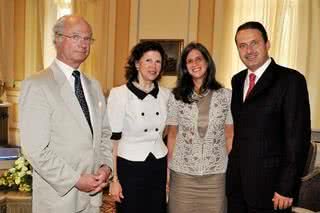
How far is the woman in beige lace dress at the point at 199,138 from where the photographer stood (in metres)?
2.15

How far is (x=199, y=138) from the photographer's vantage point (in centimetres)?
215

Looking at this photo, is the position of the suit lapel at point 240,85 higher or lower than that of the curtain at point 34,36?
lower

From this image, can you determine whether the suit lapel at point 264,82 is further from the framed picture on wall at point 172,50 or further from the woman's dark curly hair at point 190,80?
the framed picture on wall at point 172,50

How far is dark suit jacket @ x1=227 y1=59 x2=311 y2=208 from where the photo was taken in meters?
1.78

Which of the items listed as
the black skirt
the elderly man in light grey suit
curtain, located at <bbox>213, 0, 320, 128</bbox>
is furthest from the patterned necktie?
curtain, located at <bbox>213, 0, 320, 128</bbox>

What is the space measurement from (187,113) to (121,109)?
13.9 inches

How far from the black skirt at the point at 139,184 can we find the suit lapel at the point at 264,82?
0.64 meters

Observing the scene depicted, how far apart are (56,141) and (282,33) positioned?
4.10 meters

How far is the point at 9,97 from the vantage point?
6762mm

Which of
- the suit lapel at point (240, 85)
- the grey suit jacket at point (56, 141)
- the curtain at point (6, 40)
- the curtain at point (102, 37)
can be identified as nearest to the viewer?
the grey suit jacket at point (56, 141)

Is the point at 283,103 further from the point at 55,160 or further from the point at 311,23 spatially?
the point at 311,23

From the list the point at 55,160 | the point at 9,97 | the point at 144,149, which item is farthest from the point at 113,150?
the point at 9,97

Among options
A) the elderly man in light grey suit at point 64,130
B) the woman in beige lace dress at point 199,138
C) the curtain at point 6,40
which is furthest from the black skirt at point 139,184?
the curtain at point 6,40

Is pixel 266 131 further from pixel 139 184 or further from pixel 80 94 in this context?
pixel 80 94
